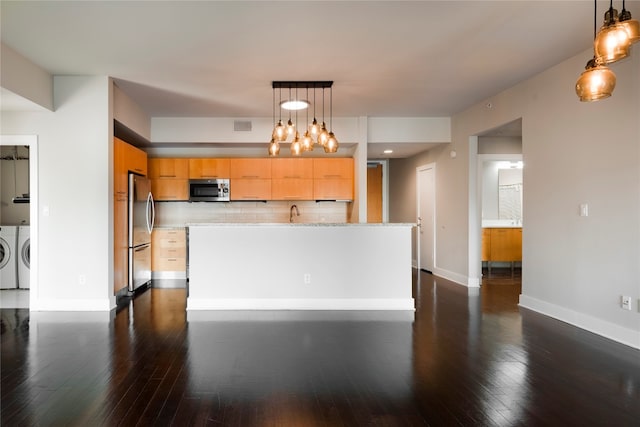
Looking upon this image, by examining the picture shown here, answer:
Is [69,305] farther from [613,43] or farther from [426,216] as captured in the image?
[426,216]

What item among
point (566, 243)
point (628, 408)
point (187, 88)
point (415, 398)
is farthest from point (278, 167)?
point (628, 408)

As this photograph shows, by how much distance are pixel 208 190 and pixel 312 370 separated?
466 cm

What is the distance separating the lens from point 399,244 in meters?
4.70

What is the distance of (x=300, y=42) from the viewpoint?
3602 millimetres

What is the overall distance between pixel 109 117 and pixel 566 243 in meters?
→ 5.39

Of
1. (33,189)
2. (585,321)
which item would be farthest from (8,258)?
(585,321)

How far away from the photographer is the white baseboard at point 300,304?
179 inches

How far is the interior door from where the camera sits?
7348 millimetres

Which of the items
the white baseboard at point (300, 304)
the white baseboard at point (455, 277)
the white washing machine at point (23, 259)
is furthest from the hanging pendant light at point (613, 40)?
the white washing machine at point (23, 259)

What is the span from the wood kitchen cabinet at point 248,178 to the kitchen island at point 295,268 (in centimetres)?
232

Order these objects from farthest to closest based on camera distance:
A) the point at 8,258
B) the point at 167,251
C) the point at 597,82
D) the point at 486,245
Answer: the point at 486,245 → the point at 167,251 → the point at 8,258 → the point at 597,82

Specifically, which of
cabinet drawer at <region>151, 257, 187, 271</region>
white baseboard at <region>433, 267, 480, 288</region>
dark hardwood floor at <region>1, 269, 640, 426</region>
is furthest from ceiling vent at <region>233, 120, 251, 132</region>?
white baseboard at <region>433, 267, 480, 288</region>

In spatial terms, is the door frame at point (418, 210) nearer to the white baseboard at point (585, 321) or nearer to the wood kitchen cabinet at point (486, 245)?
the wood kitchen cabinet at point (486, 245)

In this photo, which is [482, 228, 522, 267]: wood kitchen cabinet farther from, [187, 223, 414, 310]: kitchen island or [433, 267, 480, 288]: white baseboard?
[187, 223, 414, 310]: kitchen island
